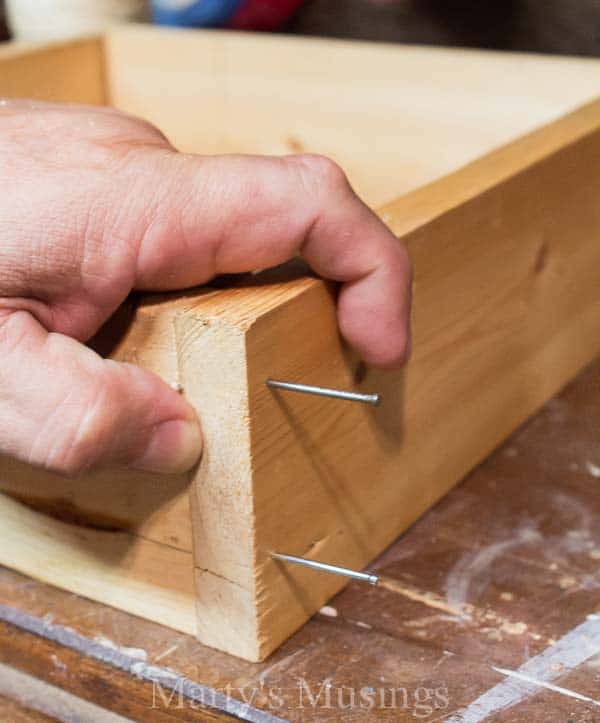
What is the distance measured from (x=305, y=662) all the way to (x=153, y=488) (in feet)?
0.44

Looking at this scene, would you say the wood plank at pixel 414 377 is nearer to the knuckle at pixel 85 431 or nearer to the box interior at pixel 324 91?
the knuckle at pixel 85 431

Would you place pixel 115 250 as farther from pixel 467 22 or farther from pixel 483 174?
pixel 467 22

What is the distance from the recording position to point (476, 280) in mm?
777

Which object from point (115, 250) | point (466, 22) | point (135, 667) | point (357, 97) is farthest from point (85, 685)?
point (466, 22)

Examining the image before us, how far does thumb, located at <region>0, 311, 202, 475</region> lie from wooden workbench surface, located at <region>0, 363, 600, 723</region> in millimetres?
137

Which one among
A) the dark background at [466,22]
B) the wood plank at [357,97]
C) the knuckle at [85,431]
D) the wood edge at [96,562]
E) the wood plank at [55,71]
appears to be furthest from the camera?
the dark background at [466,22]

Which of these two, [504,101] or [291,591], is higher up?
[504,101]

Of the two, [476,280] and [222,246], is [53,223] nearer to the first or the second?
[222,246]

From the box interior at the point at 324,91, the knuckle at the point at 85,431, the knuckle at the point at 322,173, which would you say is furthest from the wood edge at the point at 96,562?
the box interior at the point at 324,91

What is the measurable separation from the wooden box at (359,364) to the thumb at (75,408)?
0.03m

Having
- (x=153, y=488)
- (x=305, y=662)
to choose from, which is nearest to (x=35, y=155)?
(x=153, y=488)

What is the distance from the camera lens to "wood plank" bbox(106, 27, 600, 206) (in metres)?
1.08

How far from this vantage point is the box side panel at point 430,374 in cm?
62

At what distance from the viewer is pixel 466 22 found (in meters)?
1.95
